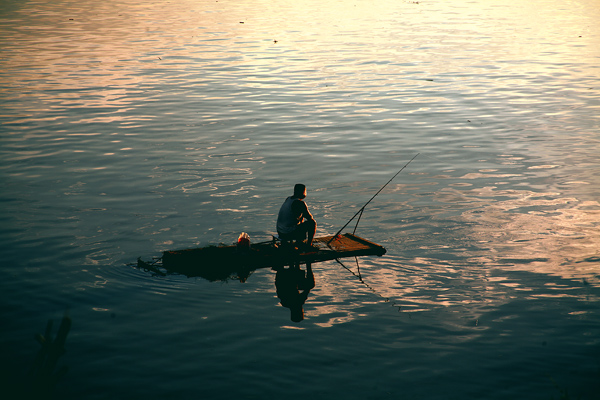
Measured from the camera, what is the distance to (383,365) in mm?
7809

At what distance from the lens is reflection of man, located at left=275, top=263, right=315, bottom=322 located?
367 inches

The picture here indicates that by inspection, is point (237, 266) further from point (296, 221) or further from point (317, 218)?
point (317, 218)

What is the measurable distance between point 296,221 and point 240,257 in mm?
1184

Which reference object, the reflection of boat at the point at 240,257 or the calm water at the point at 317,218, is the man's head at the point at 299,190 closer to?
the reflection of boat at the point at 240,257

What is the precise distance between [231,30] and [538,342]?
146ft

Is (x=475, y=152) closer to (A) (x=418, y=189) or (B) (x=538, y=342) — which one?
(A) (x=418, y=189)

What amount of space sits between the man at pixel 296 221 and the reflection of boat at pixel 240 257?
9.5 inches

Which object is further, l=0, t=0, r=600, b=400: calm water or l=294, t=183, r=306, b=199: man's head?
l=294, t=183, r=306, b=199: man's head

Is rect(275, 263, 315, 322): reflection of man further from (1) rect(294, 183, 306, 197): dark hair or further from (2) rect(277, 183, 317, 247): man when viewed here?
(1) rect(294, 183, 306, 197): dark hair

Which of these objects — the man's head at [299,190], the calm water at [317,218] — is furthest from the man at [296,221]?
the calm water at [317,218]

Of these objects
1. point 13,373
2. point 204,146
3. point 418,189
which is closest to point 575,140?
point 418,189

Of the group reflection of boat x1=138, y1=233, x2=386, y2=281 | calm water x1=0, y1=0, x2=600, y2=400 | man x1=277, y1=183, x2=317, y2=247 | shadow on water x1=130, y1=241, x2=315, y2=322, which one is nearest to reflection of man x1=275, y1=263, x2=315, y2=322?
shadow on water x1=130, y1=241, x2=315, y2=322

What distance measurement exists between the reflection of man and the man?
1.65 feet

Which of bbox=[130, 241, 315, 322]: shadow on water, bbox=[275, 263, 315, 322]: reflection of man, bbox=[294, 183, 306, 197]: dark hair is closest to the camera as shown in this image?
bbox=[275, 263, 315, 322]: reflection of man
